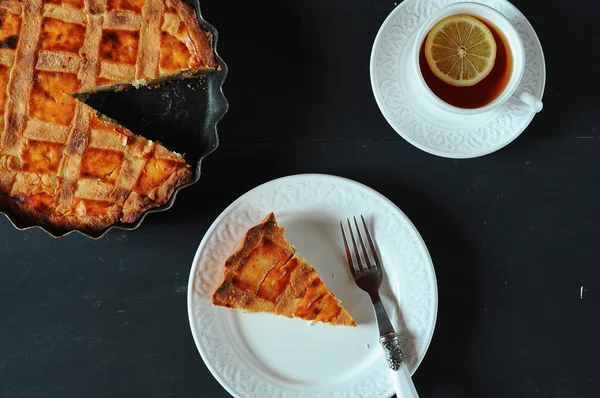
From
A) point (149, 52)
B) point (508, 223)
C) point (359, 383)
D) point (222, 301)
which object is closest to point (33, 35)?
point (149, 52)

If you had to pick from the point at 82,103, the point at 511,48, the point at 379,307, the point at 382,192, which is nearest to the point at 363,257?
the point at 379,307

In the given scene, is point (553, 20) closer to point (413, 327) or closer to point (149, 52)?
point (413, 327)

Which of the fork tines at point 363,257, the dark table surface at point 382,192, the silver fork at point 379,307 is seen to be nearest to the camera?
the silver fork at point 379,307

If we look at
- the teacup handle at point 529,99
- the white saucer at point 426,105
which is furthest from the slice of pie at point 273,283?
the teacup handle at point 529,99

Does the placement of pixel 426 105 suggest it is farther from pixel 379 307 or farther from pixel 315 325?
pixel 315 325

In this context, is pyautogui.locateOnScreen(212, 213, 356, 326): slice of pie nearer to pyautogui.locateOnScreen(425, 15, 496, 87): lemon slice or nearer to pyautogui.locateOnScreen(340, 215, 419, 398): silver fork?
pyautogui.locateOnScreen(340, 215, 419, 398): silver fork

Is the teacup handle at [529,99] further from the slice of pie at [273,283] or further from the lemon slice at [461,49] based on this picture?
the slice of pie at [273,283]

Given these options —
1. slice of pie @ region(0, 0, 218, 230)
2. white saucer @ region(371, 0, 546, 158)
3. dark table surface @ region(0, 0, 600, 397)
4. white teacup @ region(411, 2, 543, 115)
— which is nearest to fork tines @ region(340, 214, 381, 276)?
dark table surface @ region(0, 0, 600, 397)

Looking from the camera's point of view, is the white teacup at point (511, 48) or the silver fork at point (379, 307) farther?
the silver fork at point (379, 307)
